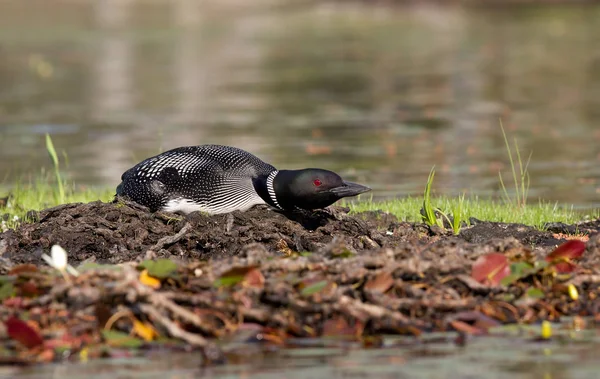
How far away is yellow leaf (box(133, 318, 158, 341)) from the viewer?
616 cm

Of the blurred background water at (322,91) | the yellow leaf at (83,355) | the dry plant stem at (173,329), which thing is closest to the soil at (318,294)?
the dry plant stem at (173,329)

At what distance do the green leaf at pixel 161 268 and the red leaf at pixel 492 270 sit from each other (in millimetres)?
1725

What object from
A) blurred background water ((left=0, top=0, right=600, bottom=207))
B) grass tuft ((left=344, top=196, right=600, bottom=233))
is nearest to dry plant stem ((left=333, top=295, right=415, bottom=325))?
grass tuft ((left=344, top=196, right=600, bottom=233))

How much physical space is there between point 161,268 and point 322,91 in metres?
18.2

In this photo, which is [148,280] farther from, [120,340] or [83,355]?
[83,355]

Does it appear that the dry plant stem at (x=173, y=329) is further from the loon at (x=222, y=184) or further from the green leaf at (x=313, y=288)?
the loon at (x=222, y=184)

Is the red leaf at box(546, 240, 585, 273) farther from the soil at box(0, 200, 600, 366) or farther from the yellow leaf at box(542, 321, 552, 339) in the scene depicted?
the yellow leaf at box(542, 321, 552, 339)

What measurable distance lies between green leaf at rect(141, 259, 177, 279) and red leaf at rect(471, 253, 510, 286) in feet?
5.66

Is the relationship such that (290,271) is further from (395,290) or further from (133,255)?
(133,255)

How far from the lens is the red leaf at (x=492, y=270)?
6.94 m

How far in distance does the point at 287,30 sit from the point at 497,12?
1001 cm

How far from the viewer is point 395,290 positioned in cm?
681

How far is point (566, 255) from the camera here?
7203 mm

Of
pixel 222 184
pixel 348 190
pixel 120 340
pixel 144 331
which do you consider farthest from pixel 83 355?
pixel 222 184
